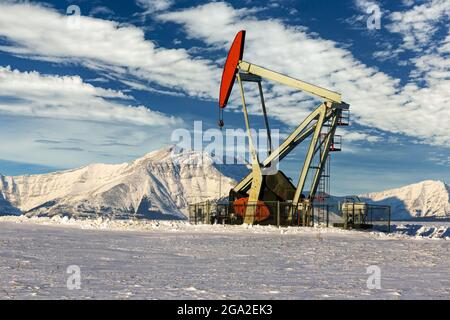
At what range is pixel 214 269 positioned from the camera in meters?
11.3

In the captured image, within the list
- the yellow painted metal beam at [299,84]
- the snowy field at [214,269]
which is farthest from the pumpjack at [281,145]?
the snowy field at [214,269]

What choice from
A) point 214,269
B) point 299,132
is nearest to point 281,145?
point 299,132

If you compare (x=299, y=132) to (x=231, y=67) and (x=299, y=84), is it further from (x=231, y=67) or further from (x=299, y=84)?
(x=231, y=67)

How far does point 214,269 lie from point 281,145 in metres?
21.8

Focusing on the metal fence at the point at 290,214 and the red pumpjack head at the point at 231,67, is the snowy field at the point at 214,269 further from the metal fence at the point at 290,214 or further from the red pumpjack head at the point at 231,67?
the red pumpjack head at the point at 231,67

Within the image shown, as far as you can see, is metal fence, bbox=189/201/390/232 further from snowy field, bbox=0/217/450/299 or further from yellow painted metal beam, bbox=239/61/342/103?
snowy field, bbox=0/217/450/299

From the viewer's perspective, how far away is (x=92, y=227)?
26.3 metres

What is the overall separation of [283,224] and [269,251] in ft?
53.9

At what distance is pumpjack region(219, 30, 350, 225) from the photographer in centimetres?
3147

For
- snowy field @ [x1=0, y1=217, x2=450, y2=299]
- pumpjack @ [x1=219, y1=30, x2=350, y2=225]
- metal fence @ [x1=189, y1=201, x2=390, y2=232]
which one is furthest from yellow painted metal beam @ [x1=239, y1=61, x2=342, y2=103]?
snowy field @ [x1=0, y1=217, x2=450, y2=299]
